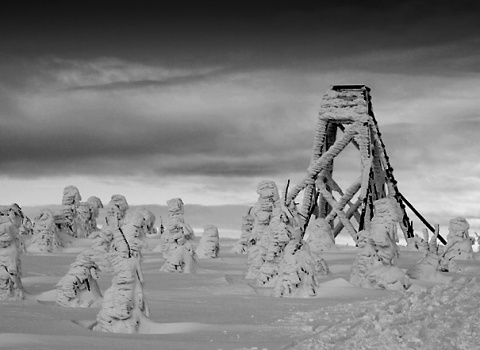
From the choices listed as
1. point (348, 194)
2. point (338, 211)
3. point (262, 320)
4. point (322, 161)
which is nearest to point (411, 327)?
point (262, 320)

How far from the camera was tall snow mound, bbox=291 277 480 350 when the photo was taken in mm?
9953

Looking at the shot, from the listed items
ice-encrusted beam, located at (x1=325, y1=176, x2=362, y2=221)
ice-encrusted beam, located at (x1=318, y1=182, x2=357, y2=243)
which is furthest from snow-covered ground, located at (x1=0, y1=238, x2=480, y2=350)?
ice-encrusted beam, located at (x1=325, y1=176, x2=362, y2=221)

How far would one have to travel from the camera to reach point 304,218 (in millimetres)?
29125

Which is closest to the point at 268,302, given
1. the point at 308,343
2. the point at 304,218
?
the point at 308,343

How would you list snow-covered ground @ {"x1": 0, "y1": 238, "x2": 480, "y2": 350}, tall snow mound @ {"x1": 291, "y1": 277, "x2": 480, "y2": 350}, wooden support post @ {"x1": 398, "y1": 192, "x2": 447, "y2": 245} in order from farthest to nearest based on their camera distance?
wooden support post @ {"x1": 398, "y1": 192, "x2": 447, "y2": 245}
snow-covered ground @ {"x1": 0, "y1": 238, "x2": 480, "y2": 350}
tall snow mound @ {"x1": 291, "y1": 277, "x2": 480, "y2": 350}

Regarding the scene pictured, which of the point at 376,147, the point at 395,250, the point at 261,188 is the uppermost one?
the point at 376,147

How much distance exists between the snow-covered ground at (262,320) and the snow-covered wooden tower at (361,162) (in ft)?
31.6

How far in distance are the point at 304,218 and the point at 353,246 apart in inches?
83.2

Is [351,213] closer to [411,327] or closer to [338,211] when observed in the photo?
[338,211]

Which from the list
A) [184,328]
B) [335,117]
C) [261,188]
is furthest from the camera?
[335,117]

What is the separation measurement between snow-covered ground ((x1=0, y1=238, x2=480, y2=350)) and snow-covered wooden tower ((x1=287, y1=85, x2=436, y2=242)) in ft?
31.6

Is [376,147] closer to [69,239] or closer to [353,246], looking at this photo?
[353,246]

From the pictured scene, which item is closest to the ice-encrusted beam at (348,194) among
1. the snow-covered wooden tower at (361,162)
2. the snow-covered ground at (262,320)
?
the snow-covered wooden tower at (361,162)

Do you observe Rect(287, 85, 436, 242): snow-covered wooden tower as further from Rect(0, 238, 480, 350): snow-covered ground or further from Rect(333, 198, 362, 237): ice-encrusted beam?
Rect(0, 238, 480, 350): snow-covered ground
